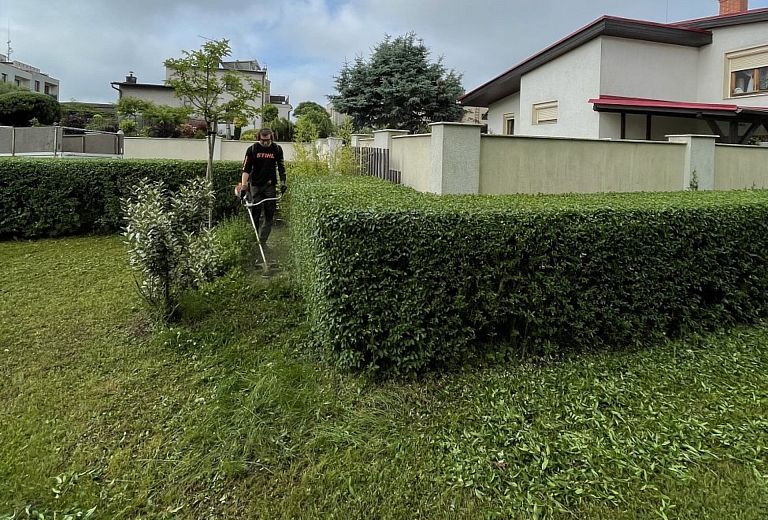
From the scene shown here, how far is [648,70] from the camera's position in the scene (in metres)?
12.1

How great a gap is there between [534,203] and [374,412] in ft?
7.64

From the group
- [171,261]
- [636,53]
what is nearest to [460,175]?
[171,261]

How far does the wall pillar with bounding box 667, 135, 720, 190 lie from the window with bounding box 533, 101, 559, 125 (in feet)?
18.4

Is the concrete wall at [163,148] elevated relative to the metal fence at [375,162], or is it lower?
elevated

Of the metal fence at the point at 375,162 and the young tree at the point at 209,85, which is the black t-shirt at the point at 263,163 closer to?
the young tree at the point at 209,85

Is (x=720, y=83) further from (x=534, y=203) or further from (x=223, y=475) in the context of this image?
(x=223, y=475)

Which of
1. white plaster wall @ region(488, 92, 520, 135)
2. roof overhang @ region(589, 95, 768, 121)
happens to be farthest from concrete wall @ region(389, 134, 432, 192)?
white plaster wall @ region(488, 92, 520, 135)

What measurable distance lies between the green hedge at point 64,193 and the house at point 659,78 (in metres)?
9.90

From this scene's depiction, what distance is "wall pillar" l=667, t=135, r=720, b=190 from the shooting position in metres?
7.87

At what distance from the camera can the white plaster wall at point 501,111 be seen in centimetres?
1689

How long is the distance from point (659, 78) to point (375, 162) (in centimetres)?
818

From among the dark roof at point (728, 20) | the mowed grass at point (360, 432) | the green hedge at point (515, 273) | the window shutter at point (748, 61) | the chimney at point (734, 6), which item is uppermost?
the chimney at point (734, 6)

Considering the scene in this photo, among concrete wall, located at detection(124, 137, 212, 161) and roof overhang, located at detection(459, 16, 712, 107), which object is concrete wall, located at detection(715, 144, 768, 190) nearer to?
roof overhang, located at detection(459, 16, 712, 107)

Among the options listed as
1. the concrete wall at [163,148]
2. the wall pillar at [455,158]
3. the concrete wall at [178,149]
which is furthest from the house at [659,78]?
the concrete wall at [163,148]
